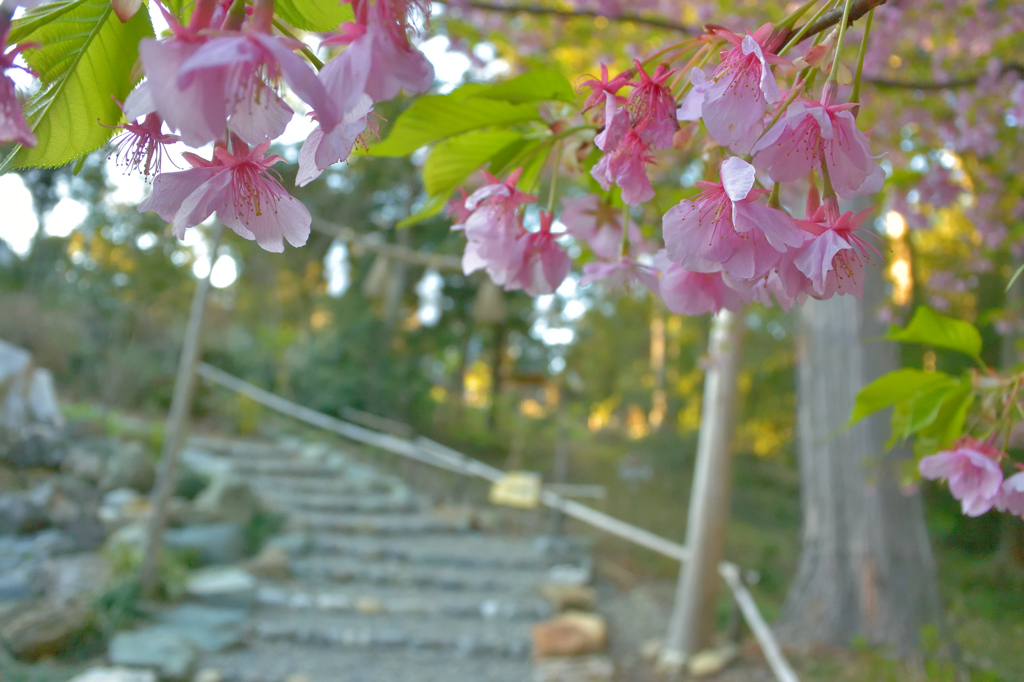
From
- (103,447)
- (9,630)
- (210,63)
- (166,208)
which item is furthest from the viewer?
(103,447)

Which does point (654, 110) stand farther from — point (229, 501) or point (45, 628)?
point (229, 501)

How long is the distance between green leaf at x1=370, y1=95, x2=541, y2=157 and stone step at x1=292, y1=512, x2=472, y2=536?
5543 millimetres

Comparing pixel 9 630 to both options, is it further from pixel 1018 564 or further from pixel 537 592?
pixel 1018 564

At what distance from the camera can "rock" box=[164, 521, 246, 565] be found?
4.59 metres

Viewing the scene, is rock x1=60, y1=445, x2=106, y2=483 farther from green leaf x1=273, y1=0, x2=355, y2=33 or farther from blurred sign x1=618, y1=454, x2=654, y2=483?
green leaf x1=273, y1=0, x2=355, y2=33

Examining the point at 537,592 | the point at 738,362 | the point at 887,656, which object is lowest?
the point at 537,592

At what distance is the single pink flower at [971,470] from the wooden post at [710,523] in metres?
2.92

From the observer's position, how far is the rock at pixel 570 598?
4535mm

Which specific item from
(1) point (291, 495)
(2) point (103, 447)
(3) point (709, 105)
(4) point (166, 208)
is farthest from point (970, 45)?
(2) point (103, 447)

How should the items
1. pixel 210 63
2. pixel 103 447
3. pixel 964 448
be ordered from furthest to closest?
1. pixel 103 447
2. pixel 964 448
3. pixel 210 63

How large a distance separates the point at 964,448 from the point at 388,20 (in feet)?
2.05

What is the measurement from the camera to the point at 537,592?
490cm

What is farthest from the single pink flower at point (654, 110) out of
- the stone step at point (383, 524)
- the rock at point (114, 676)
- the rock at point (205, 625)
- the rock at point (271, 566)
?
the stone step at point (383, 524)

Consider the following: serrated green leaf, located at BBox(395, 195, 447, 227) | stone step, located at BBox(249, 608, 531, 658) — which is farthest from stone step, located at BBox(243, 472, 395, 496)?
serrated green leaf, located at BBox(395, 195, 447, 227)
